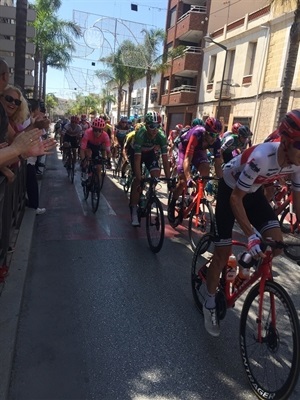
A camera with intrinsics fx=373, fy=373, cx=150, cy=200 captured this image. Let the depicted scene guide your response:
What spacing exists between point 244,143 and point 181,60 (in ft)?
80.7

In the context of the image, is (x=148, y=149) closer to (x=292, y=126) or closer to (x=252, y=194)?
(x=252, y=194)

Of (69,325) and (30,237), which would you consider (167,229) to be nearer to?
(30,237)

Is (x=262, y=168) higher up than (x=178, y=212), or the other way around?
(x=262, y=168)

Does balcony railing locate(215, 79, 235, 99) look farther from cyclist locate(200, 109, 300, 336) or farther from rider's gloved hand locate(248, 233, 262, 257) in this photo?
rider's gloved hand locate(248, 233, 262, 257)

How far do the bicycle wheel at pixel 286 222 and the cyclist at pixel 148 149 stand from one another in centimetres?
220

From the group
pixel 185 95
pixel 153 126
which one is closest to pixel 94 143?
pixel 153 126

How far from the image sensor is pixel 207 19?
2911 centimetres

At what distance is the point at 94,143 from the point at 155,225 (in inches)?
138

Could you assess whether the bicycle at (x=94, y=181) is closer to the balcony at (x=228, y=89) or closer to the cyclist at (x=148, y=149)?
the cyclist at (x=148, y=149)

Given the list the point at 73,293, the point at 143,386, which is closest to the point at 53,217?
the point at 73,293

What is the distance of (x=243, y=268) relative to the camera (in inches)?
121

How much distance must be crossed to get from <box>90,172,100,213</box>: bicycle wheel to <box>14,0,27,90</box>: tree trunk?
5.64 m

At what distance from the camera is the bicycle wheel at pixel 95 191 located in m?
7.74

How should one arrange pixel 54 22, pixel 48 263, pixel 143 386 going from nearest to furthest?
pixel 143 386 → pixel 48 263 → pixel 54 22
